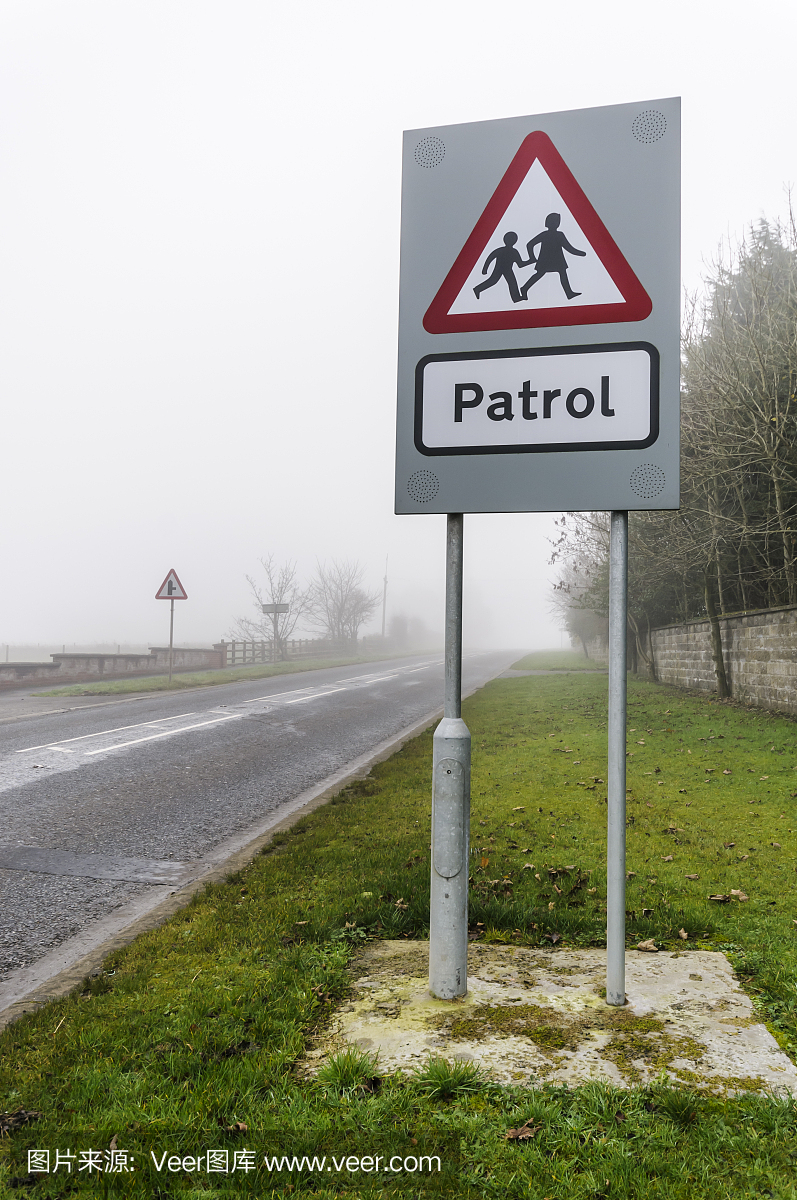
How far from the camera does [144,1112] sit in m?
2.24

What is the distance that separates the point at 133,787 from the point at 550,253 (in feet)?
22.5

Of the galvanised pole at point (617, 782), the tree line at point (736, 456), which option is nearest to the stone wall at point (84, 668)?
the tree line at point (736, 456)

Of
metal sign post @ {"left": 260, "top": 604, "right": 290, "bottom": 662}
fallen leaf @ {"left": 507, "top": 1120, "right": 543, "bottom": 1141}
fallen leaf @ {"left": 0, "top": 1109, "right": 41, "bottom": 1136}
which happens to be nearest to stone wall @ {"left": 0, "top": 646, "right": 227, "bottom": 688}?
metal sign post @ {"left": 260, "top": 604, "right": 290, "bottom": 662}

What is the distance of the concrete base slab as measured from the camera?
7.98 ft

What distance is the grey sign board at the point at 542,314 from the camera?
3021 millimetres

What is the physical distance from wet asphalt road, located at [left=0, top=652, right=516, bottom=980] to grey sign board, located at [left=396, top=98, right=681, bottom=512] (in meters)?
3.37

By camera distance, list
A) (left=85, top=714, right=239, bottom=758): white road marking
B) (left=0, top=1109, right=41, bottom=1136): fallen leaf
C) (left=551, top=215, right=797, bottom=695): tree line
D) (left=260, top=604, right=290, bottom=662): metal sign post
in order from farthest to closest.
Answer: (left=260, top=604, right=290, bottom=662): metal sign post, (left=551, top=215, right=797, bottom=695): tree line, (left=85, top=714, right=239, bottom=758): white road marking, (left=0, top=1109, right=41, bottom=1136): fallen leaf

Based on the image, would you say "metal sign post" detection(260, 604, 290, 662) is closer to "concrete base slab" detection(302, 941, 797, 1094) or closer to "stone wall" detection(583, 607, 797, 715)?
"stone wall" detection(583, 607, 797, 715)

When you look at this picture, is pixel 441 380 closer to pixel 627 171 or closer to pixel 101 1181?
pixel 627 171

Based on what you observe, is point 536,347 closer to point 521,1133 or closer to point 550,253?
point 550,253

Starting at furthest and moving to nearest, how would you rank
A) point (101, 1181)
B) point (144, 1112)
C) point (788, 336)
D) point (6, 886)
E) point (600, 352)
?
point (788, 336)
point (6, 886)
point (600, 352)
point (144, 1112)
point (101, 1181)

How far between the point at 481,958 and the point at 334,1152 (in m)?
1.49

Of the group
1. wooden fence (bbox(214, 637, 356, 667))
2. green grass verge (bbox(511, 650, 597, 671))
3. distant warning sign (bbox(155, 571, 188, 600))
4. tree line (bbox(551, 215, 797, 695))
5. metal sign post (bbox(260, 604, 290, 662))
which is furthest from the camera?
metal sign post (bbox(260, 604, 290, 662))

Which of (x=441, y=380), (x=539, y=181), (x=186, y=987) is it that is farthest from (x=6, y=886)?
(x=539, y=181)
